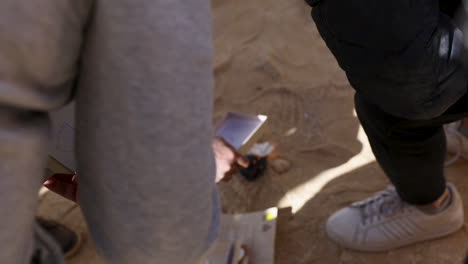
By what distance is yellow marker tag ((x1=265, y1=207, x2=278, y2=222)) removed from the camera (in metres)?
1.56

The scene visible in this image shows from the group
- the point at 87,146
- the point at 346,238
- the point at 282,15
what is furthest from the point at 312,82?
the point at 87,146

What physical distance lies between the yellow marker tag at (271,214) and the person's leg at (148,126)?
100 cm

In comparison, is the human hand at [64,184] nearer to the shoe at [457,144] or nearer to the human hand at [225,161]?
the human hand at [225,161]

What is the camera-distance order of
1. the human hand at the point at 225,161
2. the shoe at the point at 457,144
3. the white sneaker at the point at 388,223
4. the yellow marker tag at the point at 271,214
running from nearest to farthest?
the human hand at the point at 225,161, the white sneaker at the point at 388,223, the yellow marker tag at the point at 271,214, the shoe at the point at 457,144

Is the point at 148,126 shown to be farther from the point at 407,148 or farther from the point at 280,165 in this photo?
the point at 280,165

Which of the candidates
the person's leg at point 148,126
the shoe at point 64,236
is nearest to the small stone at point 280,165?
the shoe at point 64,236

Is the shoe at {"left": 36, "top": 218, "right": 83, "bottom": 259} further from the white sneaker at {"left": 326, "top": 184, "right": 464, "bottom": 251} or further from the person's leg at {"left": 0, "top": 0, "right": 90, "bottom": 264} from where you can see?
the person's leg at {"left": 0, "top": 0, "right": 90, "bottom": 264}

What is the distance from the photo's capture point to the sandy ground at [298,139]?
5.11ft

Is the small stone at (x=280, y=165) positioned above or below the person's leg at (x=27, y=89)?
below

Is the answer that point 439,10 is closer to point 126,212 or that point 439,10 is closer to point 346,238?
point 126,212

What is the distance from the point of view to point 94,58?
0.48 m

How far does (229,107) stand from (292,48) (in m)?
0.56

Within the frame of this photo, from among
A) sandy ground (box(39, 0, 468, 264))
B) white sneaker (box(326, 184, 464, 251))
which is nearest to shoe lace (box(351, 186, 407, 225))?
white sneaker (box(326, 184, 464, 251))

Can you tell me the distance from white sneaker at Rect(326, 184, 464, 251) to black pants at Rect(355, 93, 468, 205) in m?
0.14
